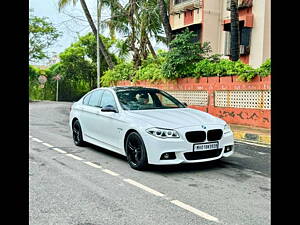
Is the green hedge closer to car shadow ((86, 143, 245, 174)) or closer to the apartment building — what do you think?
car shadow ((86, 143, 245, 174))

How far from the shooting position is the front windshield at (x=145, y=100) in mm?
6951

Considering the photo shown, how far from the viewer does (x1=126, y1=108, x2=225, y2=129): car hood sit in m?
5.87

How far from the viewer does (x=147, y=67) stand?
1773 centimetres

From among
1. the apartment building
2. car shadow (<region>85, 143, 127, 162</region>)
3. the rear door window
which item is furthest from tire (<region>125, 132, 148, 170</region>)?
the apartment building

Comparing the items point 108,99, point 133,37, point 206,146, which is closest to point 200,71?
point 108,99

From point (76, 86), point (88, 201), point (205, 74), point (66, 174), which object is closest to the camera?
point (88, 201)

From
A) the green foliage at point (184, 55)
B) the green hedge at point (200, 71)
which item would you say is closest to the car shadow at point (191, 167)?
the green hedge at point (200, 71)

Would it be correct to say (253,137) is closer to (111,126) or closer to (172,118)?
(172,118)
